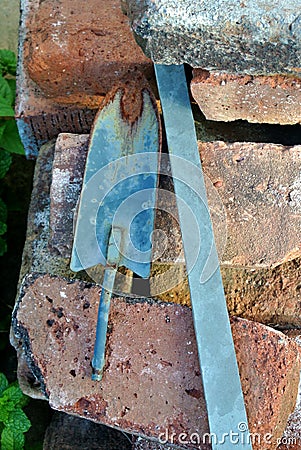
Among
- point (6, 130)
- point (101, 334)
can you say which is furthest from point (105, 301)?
point (6, 130)

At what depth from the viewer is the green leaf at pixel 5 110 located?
6.07ft

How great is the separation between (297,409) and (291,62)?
842 mm

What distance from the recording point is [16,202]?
7.49ft

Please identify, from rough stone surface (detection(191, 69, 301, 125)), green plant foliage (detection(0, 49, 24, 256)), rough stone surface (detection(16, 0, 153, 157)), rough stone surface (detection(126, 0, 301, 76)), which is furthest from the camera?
green plant foliage (detection(0, 49, 24, 256))

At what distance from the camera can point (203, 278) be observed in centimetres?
137

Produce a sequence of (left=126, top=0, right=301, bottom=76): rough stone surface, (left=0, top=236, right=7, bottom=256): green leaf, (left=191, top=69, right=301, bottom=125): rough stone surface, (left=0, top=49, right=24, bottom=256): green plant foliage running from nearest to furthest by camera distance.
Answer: (left=126, top=0, right=301, bottom=76): rough stone surface → (left=191, top=69, right=301, bottom=125): rough stone surface → (left=0, top=49, right=24, bottom=256): green plant foliage → (left=0, top=236, right=7, bottom=256): green leaf

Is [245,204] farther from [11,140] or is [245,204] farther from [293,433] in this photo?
[11,140]

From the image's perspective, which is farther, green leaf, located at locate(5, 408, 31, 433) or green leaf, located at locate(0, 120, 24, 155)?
green leaf, located at locate(0, 120, 24, 155)

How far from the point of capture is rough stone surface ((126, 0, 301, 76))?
120 cm

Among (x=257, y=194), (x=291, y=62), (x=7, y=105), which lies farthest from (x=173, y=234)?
(x=7, y=105)

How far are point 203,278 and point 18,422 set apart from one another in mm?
721

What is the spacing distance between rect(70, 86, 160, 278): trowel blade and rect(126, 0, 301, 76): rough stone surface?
0.95 feet

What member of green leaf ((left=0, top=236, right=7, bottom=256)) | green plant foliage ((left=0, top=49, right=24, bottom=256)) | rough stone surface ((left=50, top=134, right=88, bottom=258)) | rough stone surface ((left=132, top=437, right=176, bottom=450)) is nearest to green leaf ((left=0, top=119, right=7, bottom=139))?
green plant foliage ((left=0, top=49, right=24, bottom=256))

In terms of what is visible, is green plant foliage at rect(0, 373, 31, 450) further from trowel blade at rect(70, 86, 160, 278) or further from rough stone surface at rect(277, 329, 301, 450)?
rough stone surface at rect(277, 329, 301, 450)
